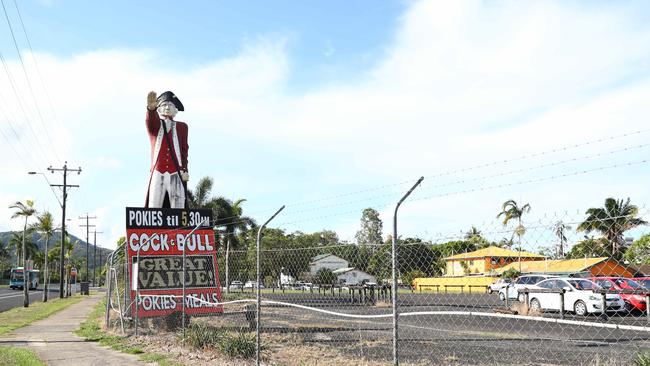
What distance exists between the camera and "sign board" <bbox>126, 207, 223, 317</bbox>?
14.9 meters

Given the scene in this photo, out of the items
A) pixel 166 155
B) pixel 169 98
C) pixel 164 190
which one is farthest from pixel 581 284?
pixel 169 98

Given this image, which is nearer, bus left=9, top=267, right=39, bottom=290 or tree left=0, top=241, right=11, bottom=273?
bus left=9, top=267, right=39, bottom=290

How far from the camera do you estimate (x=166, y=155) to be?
18469 mm

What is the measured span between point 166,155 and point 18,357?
858 centimetres

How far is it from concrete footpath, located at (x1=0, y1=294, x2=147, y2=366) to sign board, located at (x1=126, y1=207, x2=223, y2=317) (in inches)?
72.9

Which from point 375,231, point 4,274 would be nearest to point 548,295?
point 375,231

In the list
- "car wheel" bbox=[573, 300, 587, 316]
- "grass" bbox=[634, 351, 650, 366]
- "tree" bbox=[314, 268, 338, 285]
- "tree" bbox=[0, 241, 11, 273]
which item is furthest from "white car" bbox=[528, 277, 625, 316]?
"tree" bbox=[0, 241, 11, 273]

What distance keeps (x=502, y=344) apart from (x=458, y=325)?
198 inches

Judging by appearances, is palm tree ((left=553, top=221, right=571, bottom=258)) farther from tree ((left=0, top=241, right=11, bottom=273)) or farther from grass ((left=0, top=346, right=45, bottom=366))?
tree ((left=0, top=241, right=11, bottom=273))

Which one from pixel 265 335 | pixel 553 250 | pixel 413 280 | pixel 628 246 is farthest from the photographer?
pixel 265 335

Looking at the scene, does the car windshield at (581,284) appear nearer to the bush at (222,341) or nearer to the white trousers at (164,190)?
the bush at (222,341)

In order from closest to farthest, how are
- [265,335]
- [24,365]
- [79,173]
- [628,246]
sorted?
1. [628,246]
2. [24,365]
3. [265,335]
4. [79,173]

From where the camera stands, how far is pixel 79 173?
42.3m

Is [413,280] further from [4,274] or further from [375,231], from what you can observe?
[4,274]
